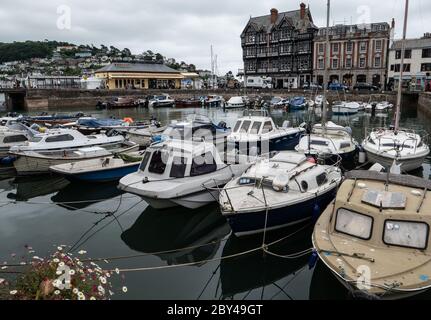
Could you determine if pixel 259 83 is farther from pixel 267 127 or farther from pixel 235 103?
pixel 267 127

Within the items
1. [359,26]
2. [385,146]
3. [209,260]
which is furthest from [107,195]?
[359,26]

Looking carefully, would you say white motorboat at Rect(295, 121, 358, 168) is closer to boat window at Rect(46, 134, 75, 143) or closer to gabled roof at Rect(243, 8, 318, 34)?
boat window at Rect(46, 134, 75, 143)

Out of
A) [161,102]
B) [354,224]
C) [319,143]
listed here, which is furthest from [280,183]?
[161,102]

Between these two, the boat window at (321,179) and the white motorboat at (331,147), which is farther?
the white motorboat at (331,147)

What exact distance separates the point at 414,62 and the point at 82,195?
73.9 m

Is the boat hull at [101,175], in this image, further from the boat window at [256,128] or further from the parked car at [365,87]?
the parked car at [365,87]

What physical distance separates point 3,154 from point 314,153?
17.9 meters

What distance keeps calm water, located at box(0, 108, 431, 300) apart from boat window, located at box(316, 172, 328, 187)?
1657 mm

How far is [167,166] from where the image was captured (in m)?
13.2

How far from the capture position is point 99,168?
17.1 m

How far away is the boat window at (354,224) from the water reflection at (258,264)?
6.67 feet

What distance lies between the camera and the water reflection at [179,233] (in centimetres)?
1117

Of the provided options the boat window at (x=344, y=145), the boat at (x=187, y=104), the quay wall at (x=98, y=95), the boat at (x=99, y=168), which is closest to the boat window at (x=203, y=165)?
the boat at (x=99, y=168)

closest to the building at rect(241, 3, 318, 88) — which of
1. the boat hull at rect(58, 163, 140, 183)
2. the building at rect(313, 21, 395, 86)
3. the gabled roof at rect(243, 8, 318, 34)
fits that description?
the gabled roof at rect(243, 8, 318, 34)
